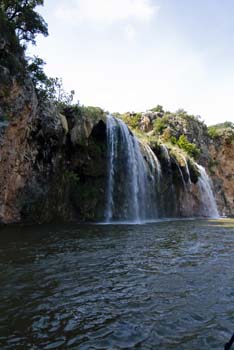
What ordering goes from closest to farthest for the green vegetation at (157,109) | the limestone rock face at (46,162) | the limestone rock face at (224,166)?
the limestone rock face at (46,162)
the limestone rock face at (224,166)
the green vegetation at (157,109)

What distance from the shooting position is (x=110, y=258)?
820 cm

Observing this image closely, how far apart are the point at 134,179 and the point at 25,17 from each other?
1187 centimetres

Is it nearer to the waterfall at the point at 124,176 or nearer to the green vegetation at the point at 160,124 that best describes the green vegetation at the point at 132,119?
the green vegetation at the point at 160,124

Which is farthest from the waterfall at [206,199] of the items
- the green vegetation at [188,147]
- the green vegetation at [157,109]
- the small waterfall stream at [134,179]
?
the green vegetation at [157,109]

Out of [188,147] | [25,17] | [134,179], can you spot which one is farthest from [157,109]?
[25,17]

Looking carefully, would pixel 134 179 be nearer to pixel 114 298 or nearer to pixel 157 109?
pixel 114 298

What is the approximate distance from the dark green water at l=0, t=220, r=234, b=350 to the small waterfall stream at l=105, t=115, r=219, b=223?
12.9 metres

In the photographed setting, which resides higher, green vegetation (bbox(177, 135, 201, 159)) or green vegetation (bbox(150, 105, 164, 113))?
green vegetation (bbox(150, 105, 164, 113))

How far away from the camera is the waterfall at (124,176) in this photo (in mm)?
22141

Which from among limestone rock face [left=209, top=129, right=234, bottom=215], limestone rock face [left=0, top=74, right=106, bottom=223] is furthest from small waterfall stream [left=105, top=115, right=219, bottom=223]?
limestone rock face [left=209, top=129, right=234, bottom=215]

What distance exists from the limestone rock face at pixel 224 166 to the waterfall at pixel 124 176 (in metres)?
21.8

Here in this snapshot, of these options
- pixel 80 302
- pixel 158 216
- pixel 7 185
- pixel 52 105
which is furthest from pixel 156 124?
pixel 80 302

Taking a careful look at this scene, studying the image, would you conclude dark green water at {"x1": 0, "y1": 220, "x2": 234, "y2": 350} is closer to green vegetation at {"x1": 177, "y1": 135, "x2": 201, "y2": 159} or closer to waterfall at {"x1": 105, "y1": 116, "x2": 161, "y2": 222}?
waterfall at {"x1": 105, "y1": 116, "x2": 161, "y2": 222}

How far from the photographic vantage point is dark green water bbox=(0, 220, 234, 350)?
3.81 metres
